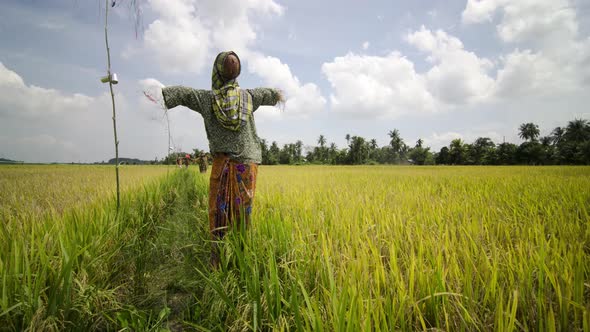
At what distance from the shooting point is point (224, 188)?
200 centimetres

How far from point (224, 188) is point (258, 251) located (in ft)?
2.07

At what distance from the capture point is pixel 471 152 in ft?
166

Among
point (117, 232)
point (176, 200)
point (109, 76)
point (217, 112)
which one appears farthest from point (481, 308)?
point (176, 200)

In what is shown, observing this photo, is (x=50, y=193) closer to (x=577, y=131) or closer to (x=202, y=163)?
(x=202, y=163)

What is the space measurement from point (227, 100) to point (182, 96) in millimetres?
397

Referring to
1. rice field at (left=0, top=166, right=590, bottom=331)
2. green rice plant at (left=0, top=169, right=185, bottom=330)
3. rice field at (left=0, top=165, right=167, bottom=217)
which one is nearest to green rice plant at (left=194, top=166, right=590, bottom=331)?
rice field at (left=0, top=166, right=590, bottom=331)

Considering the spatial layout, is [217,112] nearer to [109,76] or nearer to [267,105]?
[267,105]

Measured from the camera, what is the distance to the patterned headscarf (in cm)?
193

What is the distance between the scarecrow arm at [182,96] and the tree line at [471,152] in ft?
90.6

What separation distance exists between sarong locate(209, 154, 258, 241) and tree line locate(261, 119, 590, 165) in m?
27.7

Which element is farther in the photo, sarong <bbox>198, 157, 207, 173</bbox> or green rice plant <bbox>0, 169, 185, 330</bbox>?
sarong <bbox>198, 157, 207, 173</bbox>

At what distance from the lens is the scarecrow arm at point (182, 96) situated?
1934 mm

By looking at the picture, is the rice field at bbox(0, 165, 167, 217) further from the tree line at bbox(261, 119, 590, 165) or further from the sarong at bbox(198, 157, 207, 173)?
the tree line at bbox(261, 119, 590, 165)

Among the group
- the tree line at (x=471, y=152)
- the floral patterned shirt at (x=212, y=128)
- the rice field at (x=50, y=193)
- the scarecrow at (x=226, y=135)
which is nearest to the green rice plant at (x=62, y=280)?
the rice field at (x=50, y=193)
